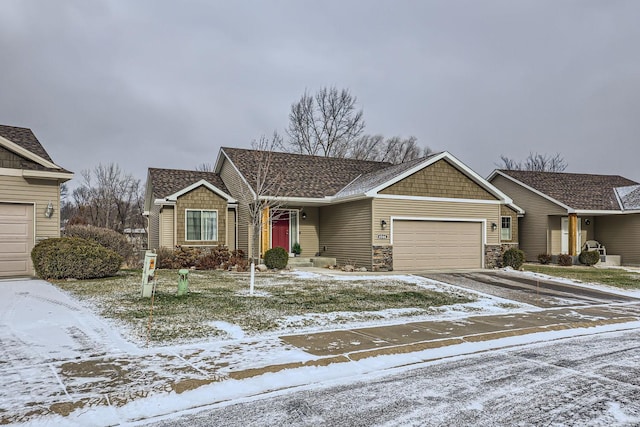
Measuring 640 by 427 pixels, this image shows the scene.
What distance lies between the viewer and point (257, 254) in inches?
776

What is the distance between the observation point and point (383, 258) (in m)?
17.8

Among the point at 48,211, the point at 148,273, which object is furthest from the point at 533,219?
the point at 48,211

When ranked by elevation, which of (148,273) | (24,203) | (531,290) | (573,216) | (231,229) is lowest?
(531,290)

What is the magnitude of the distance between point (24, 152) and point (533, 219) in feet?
79.0

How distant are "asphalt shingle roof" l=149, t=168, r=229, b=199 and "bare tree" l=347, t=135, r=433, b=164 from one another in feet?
64.2

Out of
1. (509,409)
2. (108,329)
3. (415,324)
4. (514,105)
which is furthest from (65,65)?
(514,105)

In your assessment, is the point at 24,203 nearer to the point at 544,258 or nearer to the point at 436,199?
the point at 436,199

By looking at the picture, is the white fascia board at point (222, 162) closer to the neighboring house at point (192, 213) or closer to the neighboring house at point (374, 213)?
the neighboring house at point (374, 213)

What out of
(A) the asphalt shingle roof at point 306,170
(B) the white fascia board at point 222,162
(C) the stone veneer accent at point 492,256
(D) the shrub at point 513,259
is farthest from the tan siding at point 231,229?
(D) the shrub at point 513,259

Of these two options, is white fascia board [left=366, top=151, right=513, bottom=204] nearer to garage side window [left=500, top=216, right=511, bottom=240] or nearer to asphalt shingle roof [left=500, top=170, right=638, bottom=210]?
garage side window [left=500, top=216, right=511, bottom=240]

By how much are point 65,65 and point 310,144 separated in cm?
2276

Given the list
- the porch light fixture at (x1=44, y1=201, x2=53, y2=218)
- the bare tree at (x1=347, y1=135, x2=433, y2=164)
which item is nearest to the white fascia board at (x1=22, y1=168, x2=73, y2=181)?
the porch light fixture at (x1=44, y1=201, x2=53, y2=218)

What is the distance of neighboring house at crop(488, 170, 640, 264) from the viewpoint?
80.3 ft

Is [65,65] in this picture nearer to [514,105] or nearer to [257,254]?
[257,254]
